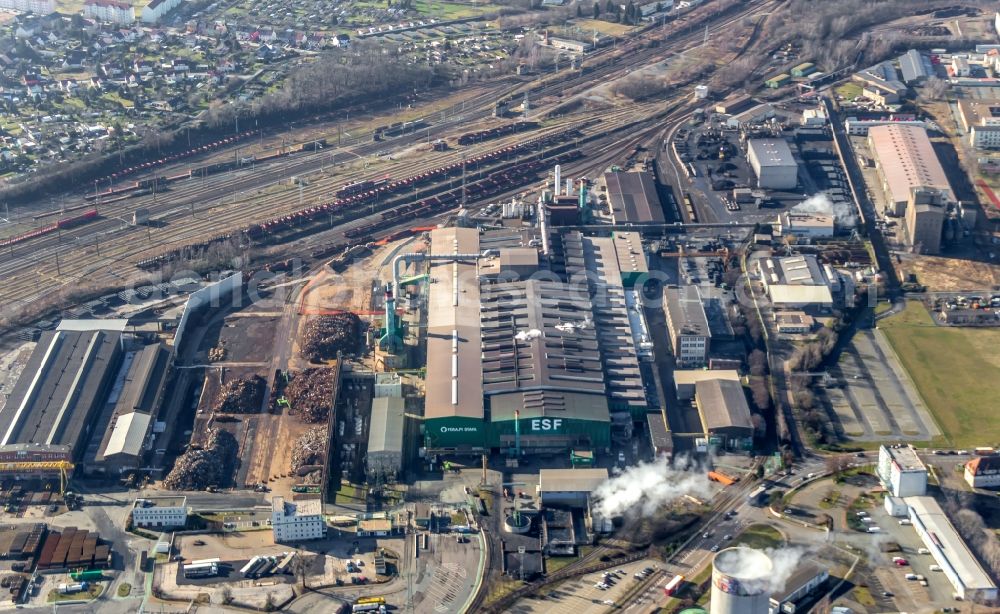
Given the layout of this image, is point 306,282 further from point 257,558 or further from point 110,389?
point 257,558

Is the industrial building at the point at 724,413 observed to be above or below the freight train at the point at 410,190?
below

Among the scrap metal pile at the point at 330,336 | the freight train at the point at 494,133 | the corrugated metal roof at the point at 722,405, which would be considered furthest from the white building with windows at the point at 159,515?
the freight train at the point at 494,133

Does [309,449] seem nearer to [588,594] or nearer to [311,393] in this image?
[311,393]

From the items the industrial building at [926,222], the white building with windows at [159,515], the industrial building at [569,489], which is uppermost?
the industrial building at [926,222]

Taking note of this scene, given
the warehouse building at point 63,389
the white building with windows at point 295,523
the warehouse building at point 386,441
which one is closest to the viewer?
the white building with windows at point 295,523

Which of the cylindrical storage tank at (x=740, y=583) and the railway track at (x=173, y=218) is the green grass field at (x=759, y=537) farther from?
the railway track at (x=173, y=218)

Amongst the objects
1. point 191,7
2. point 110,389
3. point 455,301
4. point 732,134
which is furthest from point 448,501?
point 191,7
